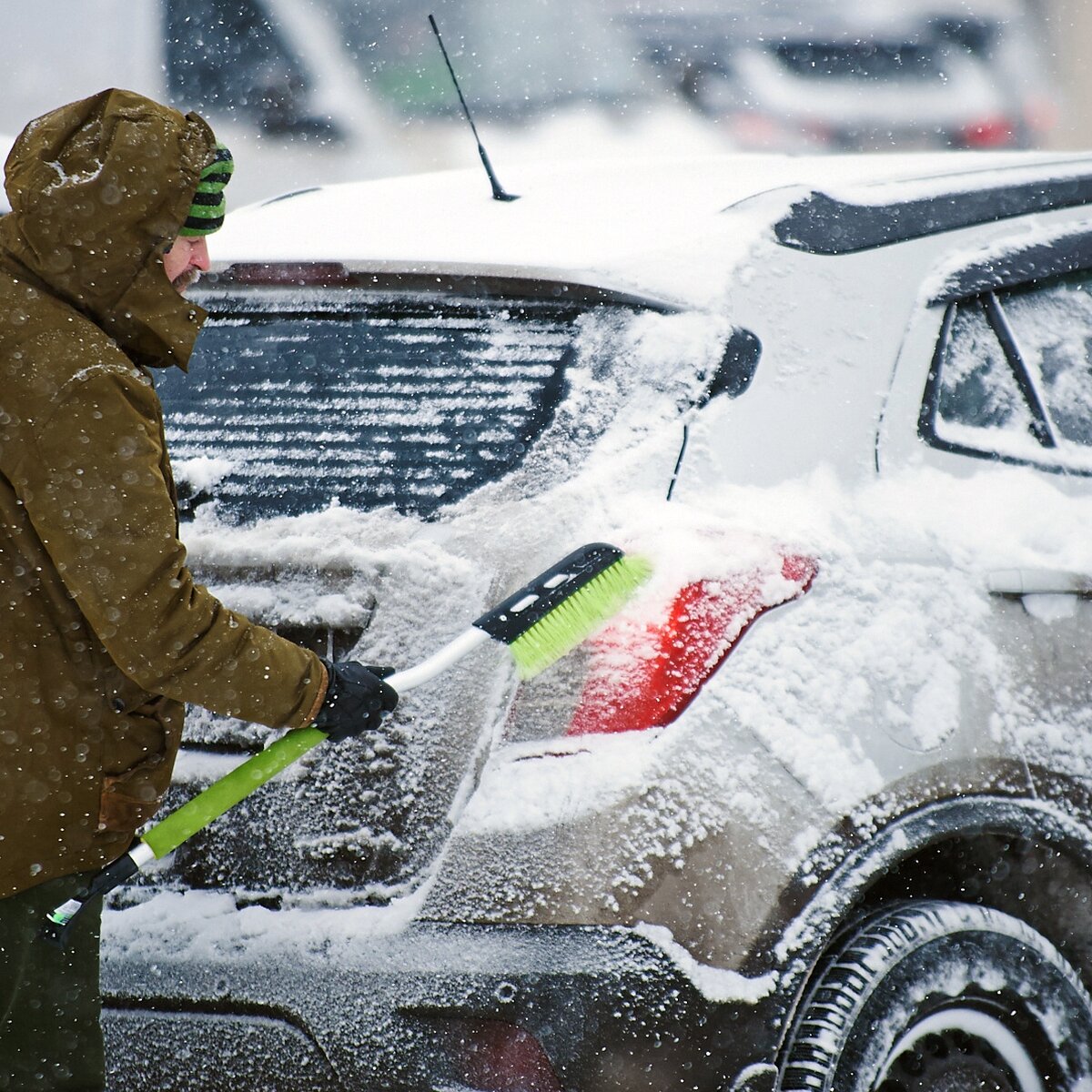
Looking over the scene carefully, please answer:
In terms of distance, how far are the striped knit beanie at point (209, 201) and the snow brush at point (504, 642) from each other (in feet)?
2.20

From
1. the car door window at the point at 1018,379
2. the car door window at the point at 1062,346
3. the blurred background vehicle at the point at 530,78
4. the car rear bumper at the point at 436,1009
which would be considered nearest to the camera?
the car rear bumper at the point at 436,1009

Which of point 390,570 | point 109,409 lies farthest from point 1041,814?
point 109,409

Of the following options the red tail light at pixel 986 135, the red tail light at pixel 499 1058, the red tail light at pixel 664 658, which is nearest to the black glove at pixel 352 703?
the red tail light at pixel 664 658

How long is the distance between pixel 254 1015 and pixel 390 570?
67 centimetres

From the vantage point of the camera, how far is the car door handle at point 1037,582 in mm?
2207

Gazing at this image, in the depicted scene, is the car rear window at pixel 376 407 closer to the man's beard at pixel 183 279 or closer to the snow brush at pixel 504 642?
the snow brush at pixel 504 642

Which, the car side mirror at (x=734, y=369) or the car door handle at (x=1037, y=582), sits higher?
the car side mirror at (x=734, y=369)

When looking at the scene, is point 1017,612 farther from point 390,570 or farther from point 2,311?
point 2,311

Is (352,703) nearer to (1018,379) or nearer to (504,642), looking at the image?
(504,642)

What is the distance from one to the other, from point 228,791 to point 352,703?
0.21 meters

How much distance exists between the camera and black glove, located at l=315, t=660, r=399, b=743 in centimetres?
184

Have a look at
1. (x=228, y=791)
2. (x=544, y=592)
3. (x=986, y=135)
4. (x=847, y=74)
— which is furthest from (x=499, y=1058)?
(x=847, y=74)

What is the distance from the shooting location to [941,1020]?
2109mm

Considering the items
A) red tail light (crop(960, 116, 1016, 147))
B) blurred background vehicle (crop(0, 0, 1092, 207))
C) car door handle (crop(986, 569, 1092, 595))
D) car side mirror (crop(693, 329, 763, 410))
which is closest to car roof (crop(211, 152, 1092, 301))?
car side mirror (crop(693, 329, 763, 410))
